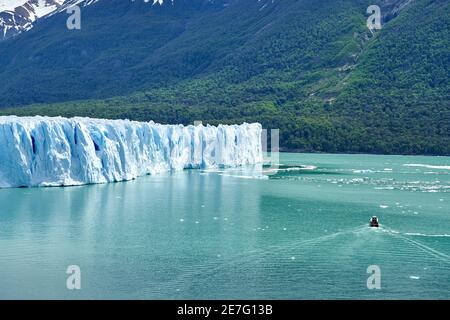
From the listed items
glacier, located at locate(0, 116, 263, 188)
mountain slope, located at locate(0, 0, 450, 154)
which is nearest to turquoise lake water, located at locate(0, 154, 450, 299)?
glacier, located at locate(0, 116, 263, 188)

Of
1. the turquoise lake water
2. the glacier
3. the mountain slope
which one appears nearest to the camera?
the turquoise lake water

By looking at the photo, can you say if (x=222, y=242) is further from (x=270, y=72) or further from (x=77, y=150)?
(x=270, y=72)

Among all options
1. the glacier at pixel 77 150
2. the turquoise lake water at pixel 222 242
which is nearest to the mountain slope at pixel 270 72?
the glacier at pixel 77 150

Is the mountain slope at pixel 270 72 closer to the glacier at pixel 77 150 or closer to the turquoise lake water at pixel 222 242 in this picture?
the glacier at pixel 77 150

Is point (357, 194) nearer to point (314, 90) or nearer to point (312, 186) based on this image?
point (312, 186)

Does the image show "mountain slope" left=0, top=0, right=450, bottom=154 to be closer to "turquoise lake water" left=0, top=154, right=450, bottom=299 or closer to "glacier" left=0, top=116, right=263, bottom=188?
"glacier" left=0, top=116, right=263, bottom=188

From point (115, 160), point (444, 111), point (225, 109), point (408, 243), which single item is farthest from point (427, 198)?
point (225, 109)

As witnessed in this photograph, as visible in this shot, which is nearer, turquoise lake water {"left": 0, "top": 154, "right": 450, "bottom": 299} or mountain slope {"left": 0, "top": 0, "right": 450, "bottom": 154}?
turquoise lake water {"left": 0, "top": 154, "right": 450, "bottom": 299}
